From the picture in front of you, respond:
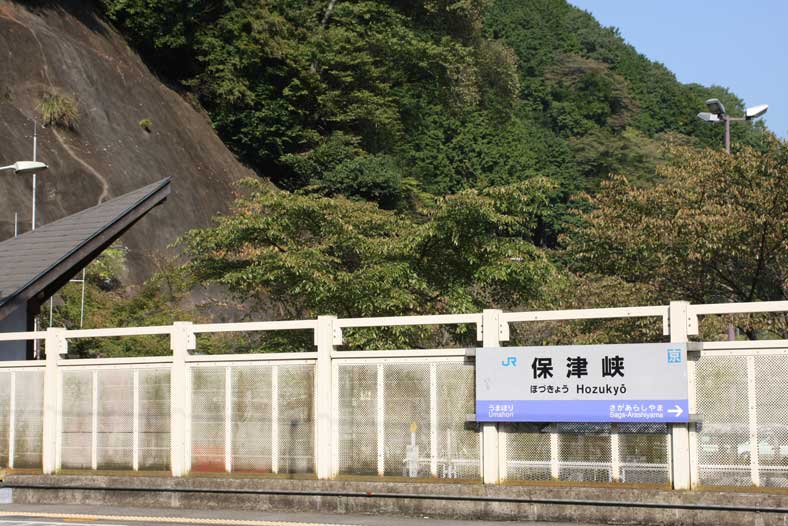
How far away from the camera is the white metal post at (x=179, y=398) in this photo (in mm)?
16953

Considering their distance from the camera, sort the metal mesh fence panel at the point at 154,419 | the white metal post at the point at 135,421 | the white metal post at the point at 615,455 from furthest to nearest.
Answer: the white metal post at the point at 135,421
the metal mesh fence panel at the point at 154,419
the white metal post at the point at 615,455

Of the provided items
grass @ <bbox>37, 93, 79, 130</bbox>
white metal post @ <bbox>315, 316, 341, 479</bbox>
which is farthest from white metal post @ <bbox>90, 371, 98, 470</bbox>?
grass @ <bbox>37, 93, 79, 130</bbox>

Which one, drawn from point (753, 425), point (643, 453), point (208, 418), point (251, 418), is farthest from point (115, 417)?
→ point (753, 425)

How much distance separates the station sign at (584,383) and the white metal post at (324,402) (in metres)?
2.36

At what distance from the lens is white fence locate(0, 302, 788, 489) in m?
13.8

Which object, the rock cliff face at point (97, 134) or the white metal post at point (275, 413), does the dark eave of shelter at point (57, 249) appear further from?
the rock cliff face at point (97, 134)

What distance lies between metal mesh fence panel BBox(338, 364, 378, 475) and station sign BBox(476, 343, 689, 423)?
1663 millimetres

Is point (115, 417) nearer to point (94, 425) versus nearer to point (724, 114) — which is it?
point (94, 425)

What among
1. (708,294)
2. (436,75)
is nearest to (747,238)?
(708,294)

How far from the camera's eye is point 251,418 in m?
16.5

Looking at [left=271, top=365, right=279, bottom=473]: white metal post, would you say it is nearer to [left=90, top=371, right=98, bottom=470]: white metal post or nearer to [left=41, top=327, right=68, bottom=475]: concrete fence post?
[left=90, top=371, right=98, bottom=470]: white metal post

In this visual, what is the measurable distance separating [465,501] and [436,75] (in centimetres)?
5018

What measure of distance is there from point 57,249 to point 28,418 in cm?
415

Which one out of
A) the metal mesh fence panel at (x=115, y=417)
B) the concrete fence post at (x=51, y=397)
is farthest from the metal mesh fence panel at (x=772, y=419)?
the concrete fence post at (x=51, y=397)
